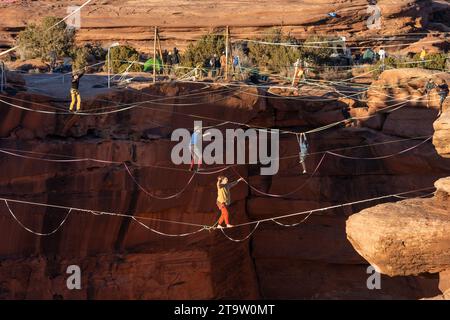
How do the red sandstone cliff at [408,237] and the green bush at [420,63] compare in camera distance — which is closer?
the red sandstone cliff at [408,237]

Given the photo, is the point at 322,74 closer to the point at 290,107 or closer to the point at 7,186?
the point at 290,107

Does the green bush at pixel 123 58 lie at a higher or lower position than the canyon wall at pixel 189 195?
higher

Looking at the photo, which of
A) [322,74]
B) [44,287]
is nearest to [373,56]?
[322,74]

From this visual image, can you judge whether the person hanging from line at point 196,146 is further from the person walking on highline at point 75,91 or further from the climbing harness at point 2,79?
the climbing harness at point 2,79

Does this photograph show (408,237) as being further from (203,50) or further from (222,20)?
(222,20)

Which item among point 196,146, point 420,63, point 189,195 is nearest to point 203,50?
point 420,63

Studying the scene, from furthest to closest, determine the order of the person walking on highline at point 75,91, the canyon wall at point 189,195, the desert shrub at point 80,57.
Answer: the desert shrub at point 80,57, the canyon wall at point 189,195, the person walking on highline at point 75,91

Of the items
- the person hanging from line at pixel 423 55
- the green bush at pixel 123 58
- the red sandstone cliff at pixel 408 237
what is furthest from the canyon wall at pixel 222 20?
the red sandstone cliff at pixel 408 237
